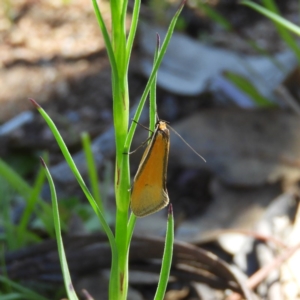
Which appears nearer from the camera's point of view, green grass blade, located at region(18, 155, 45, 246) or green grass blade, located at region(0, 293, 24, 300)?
green grass blade, located at region(0, 293, 24, 300)

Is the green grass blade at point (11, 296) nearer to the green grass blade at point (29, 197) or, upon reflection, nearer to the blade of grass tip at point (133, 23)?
the green grass blade at point (29, 197)

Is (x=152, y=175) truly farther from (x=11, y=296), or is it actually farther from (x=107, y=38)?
(x=11, y=296)

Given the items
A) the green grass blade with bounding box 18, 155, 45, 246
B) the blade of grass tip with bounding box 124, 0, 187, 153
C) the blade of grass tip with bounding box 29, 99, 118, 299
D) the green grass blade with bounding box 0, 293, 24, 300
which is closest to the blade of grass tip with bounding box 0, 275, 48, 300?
the green grass blade with bounding box 0, 293, 24, 300

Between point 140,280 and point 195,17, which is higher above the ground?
point 195,17

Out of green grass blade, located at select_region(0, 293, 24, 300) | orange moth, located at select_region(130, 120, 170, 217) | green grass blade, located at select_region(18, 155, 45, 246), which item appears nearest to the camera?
orange moth, located at select_region(130, 120, 170, 217)

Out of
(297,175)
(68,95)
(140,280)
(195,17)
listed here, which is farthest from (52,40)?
(140,280)

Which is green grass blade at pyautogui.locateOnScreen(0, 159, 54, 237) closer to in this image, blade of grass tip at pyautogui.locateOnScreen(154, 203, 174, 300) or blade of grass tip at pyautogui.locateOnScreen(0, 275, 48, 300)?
blade of grass tip at pyautogui.locateOnScreen(0, 275, 48, 300)

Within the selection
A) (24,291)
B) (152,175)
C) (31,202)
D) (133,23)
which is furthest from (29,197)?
(133,23)

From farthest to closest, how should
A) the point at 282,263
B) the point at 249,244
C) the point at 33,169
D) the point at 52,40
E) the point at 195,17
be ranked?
the point at 195,17, the point at 52,40, the point at 33,169, the point at 249,244, the point at 282,263

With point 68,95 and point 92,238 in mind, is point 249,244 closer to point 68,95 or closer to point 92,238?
point 92,238

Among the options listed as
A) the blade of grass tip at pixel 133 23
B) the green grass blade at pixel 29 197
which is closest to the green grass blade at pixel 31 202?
the green grass blade at pixel 29 197

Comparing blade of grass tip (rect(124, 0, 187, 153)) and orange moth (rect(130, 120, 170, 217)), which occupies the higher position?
Result: blade of grass tip (rect(124, 0, 187, 153))
